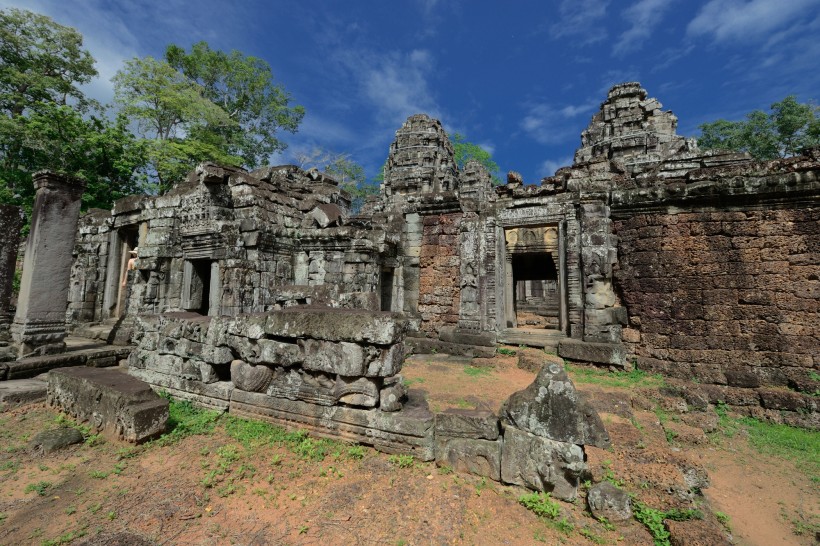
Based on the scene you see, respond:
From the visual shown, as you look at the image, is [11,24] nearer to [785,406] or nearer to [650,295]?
[650,295]

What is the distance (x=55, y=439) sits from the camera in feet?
12.3

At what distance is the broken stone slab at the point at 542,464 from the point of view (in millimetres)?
2928

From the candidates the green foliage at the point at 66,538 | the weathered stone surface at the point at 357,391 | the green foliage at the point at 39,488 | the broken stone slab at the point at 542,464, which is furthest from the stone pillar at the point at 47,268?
the broken stone slab at the point at 542,464

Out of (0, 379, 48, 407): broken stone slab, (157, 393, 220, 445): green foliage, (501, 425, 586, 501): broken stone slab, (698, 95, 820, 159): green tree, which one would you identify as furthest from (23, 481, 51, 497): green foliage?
(698, 95, 820, 159): green tree

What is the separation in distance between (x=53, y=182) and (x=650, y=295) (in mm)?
13079

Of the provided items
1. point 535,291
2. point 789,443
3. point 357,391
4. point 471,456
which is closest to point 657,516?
point 471,456

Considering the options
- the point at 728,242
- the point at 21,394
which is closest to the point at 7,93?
the point at 21,394

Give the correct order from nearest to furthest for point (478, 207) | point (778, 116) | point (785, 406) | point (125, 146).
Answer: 1. point (785, 406)
2. point (478, 207)
3. point (125, 146)
4. point (778, 116)

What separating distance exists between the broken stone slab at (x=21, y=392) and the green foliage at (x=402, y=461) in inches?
231

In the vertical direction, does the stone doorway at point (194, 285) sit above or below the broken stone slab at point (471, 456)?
above

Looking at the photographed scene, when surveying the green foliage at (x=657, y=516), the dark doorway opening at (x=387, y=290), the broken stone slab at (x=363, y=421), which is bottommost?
the green foliage at (x=657, y=516)

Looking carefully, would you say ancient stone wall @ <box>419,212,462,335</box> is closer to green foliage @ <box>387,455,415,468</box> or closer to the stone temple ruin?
the stone temple ruin

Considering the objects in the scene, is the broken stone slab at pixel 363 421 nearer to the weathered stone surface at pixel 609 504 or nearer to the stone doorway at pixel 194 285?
the weathered stone surface at pixel 609 504

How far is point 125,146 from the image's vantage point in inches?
667
